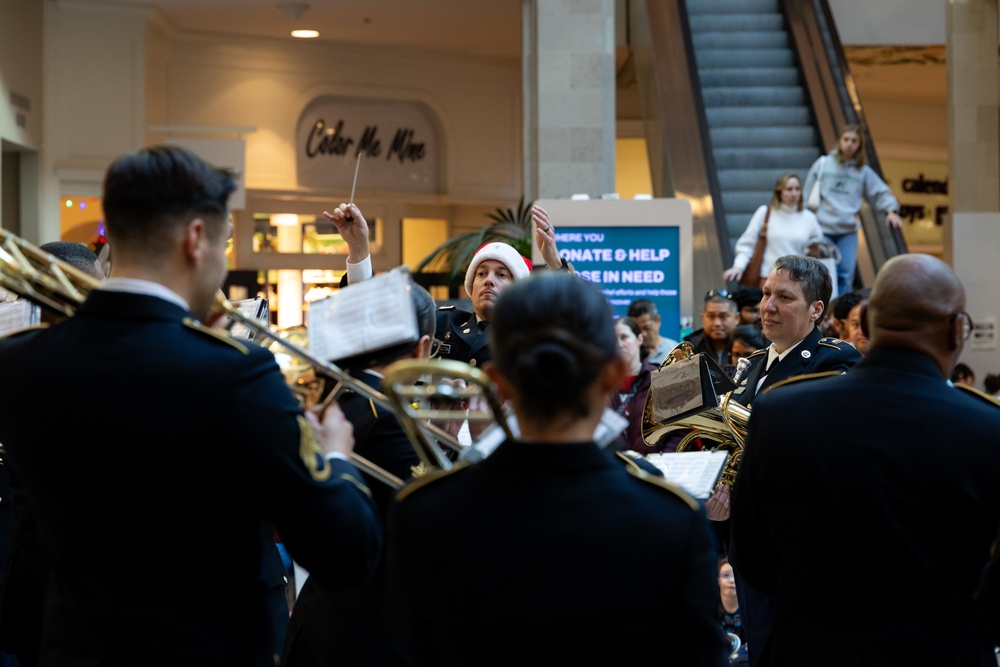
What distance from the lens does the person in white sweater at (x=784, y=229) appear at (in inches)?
368

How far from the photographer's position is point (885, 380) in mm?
2340

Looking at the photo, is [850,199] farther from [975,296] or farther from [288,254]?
[288,254]

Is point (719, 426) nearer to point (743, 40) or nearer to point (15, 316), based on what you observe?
point (15, 316)

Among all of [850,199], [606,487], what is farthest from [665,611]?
[850,199]

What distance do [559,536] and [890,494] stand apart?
78cm

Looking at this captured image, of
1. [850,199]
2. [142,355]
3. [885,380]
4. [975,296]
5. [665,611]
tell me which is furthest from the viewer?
[975,296]

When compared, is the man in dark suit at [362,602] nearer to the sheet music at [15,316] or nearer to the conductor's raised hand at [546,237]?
the sheet music at [15,316]

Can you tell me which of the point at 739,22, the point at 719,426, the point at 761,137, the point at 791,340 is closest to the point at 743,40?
the point at 739,22

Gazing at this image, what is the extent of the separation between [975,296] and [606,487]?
1113 centimetres

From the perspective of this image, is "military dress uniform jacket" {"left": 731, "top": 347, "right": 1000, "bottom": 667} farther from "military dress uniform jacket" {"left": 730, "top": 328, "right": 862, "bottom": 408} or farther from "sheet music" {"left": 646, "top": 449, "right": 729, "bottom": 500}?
"military dress uniform jacket" {"left": 730, "top": 328, "right": 862, "bottom": 408}

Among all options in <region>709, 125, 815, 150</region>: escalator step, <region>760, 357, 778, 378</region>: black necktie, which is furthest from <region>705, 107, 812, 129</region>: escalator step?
<region>760, 357, 778, 378</region>: black necktie

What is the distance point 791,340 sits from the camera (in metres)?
4.30

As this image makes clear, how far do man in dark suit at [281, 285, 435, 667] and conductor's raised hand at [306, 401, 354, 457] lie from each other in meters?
0.26

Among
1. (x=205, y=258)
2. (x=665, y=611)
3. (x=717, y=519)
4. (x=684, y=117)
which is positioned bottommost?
(x=717, y=519)
